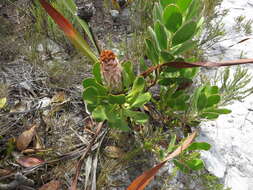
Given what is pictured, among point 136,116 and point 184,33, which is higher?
point 184,33

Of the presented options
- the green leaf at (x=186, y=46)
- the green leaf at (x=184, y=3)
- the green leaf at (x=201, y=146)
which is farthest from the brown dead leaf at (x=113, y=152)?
the green leaf at (x=184, y=3)

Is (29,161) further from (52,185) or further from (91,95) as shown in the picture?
(91,95)

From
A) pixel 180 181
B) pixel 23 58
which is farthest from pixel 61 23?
pixel 180 181

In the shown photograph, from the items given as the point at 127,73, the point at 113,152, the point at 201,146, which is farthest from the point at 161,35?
the point at 113,152

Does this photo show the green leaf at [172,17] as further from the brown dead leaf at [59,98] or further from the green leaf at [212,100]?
the brown dead leaf at [59,98]

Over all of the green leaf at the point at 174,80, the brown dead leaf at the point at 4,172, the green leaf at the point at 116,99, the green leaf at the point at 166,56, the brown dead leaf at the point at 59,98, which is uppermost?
the green leaf at the point at 166,56

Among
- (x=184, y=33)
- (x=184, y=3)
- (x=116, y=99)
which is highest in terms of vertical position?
(x=184, y=3)
